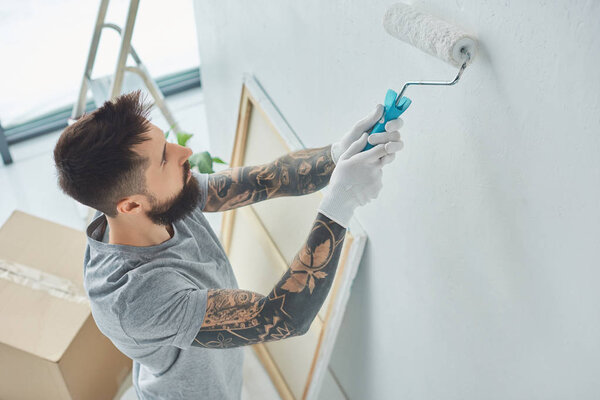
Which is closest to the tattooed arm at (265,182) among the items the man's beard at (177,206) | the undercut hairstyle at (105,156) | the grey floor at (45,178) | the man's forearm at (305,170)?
the man's forearm at (305,170)

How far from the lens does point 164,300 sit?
126 centimetres

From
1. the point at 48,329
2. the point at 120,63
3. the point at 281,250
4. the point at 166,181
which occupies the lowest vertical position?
the point at 48,329

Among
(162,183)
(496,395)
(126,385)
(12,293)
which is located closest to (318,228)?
(162,183)

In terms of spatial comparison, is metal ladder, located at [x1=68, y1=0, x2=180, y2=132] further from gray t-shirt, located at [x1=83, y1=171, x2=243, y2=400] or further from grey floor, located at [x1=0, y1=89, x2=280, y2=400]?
gray t-shirt, located at [x1=83, y1=171, x2=243, y2=400]

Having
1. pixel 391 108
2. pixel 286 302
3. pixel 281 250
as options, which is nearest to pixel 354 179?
pixel 391 108

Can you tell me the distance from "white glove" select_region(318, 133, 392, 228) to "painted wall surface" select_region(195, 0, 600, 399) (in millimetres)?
138

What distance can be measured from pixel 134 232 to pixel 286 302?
1.27ft

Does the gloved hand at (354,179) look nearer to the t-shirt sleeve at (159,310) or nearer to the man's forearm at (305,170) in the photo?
the man's forearm at (305,170)

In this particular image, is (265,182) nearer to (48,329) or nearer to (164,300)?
(164,300)

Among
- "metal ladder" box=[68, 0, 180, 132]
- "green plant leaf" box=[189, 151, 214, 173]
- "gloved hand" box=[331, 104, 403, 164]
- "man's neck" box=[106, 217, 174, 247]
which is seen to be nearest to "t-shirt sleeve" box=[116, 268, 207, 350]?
"man's neck" box=[106, 217, 174, 247]

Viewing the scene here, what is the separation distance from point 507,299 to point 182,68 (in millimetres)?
2979

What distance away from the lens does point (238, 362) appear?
1.78 meters

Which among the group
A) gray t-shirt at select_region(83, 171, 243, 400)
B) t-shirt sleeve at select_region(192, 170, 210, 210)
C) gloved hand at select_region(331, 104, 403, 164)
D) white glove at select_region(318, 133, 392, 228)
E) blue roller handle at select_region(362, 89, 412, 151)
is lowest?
gray t-shirt at select_region(83, 171, 243, 400)

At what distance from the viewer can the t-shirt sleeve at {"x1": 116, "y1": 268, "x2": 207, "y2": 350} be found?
125 centimetres
